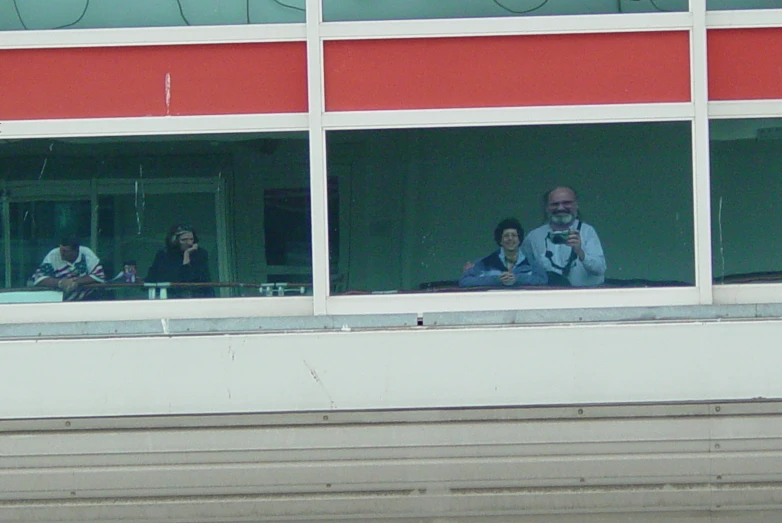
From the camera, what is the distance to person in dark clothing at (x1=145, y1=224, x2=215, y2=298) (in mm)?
4629

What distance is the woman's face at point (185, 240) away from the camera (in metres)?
4.64

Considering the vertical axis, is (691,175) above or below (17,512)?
above

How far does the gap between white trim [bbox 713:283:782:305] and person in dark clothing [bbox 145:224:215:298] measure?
241cm

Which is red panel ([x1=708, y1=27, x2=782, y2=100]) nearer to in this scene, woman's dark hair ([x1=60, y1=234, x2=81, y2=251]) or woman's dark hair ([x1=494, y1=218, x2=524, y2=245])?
woman's dark hair ([x1=494, y1=218, x2=524, y2=245])

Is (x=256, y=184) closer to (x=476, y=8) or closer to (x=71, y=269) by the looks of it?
(x=71, y=269)

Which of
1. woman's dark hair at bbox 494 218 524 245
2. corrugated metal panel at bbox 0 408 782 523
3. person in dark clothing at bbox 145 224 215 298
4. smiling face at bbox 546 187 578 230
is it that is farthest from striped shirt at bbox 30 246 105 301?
smiling face at bbox 546 187 578 230

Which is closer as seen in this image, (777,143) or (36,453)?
(36,453)

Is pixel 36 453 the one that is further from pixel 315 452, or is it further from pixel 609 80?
pixel 609 80

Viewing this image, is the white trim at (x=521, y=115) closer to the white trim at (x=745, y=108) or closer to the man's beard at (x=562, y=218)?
the white trim at (x=745, y=108)

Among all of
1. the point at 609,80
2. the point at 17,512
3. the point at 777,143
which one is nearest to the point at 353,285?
the point at 609,80

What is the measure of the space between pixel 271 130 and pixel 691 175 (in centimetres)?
199

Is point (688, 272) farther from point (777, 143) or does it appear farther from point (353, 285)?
point (353, 285)

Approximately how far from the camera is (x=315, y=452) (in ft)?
14.4

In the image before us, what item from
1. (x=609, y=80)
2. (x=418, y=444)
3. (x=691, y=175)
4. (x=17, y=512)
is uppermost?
(x=609, y=80)
